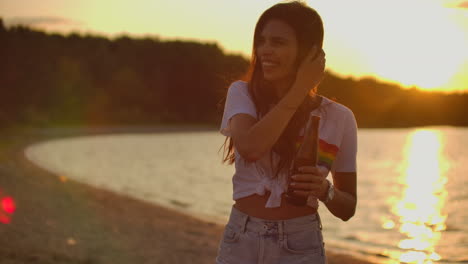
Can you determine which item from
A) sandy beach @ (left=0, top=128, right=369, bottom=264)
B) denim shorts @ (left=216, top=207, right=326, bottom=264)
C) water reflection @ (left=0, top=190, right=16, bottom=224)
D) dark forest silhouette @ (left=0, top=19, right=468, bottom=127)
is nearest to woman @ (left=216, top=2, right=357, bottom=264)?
Answer: denim shorts @ (left=216, top=207, right=326, bottom=264)

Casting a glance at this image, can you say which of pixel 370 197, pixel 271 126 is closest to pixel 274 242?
pixel 271 126

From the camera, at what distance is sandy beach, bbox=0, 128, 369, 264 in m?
8.00

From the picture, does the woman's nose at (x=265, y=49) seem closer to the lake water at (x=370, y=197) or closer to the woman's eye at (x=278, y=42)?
the woman's eye at (x=278, y=42)

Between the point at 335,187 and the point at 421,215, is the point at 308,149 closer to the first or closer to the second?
the point at 335,187

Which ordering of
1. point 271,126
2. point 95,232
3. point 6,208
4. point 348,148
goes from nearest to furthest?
point 271,126 < point 348,148 < point 95,232 < point 6,208

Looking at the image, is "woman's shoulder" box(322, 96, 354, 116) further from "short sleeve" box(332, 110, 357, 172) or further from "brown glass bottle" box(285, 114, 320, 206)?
"brown glass bottle" box(285, 114, 320, 206)

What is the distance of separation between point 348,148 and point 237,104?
1.58ft

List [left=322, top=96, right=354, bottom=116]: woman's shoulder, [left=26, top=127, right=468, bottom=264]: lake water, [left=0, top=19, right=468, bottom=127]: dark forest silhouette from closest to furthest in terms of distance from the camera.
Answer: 1. [left=322, top=96, right=354, bottom=116]: woman's shoulder
2. [left=26, top=127, right=468, bottom=264]: lake water
3. [left=0, top=19, right=468, bottom=127]: dark forest silhouette

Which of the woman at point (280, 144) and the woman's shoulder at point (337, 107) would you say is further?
the woman's shoulder at point (337, 107)

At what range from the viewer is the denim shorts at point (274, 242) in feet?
7.66

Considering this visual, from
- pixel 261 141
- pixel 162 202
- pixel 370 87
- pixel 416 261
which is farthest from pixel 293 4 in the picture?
pixel 370 87

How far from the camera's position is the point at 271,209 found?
93.0 inches

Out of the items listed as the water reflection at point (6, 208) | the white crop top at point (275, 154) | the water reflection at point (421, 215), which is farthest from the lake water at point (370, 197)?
the white crop top at point (275, 154)

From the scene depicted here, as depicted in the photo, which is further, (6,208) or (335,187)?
(6,208)
